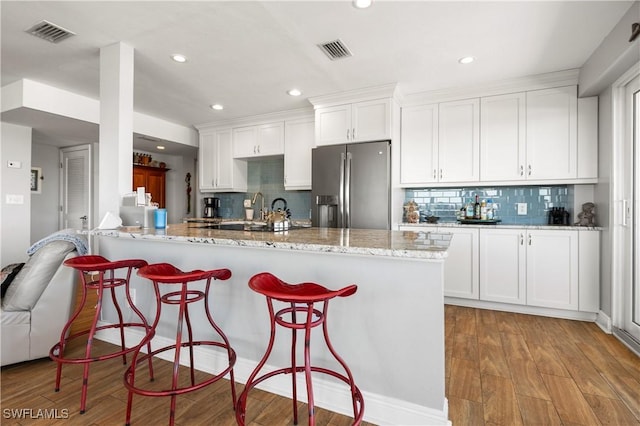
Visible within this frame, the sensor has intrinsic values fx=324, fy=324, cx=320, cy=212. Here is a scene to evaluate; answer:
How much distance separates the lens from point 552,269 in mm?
3109

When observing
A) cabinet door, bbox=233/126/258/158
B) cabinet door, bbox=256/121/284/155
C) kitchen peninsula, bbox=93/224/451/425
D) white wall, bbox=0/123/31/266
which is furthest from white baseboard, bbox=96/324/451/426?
white wall, bbox=0/123/31/266

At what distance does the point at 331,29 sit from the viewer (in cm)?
242

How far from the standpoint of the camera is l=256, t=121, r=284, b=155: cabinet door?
4555 millimetres

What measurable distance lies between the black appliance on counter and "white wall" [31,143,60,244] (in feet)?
24.0

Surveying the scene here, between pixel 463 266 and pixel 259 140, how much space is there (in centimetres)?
318

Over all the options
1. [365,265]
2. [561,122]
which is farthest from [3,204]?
[561,122]

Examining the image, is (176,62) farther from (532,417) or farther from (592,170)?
(592,170)

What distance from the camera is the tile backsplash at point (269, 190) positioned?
4886 millimetres

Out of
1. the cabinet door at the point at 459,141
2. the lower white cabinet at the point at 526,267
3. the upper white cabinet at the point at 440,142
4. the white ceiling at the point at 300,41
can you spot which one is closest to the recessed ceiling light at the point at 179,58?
the white ceiling at the point at 300,41

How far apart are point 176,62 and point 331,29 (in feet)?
4.89

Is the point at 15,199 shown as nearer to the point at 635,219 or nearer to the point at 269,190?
the point at 269,190

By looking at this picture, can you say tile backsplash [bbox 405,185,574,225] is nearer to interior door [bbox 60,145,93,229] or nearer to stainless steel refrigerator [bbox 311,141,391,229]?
stainless steel refrigerator [bbox 311,141,391,229]

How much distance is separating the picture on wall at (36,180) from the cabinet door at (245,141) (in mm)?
3396

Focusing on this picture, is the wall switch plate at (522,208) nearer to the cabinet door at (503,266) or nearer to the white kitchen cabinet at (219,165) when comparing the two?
the cabinet door at (503,266)
